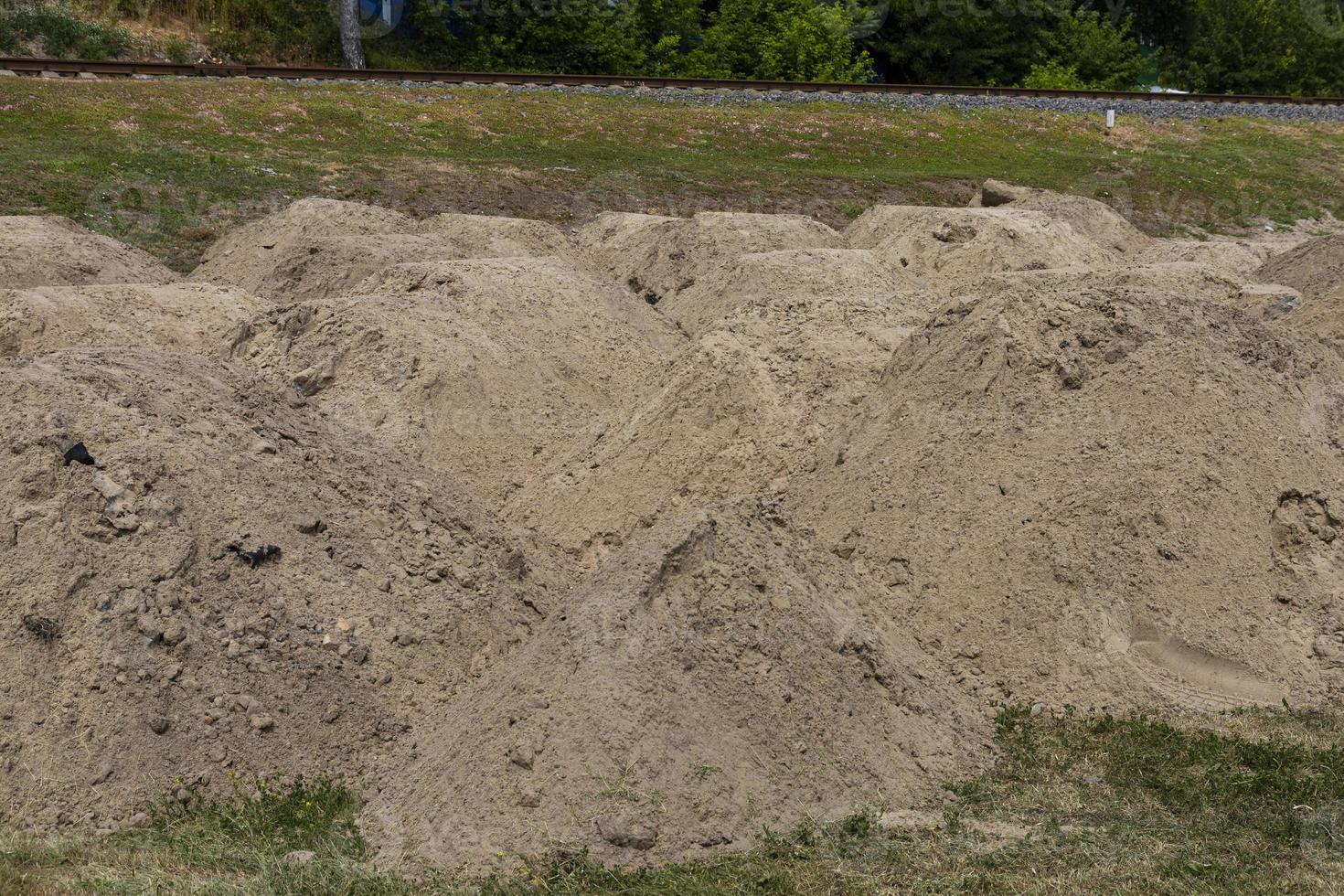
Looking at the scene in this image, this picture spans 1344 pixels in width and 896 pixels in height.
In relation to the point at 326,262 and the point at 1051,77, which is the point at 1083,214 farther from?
the point at 1051,77

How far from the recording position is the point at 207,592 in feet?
27.4

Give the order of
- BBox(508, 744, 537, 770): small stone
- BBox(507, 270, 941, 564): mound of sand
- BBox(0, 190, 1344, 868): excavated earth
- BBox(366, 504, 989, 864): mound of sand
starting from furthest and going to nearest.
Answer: BBox(507, 270, 941, 564): mound of sand
BBox(0, 190, 1344, 868): excavated earth
BBox(508, 744, 537, 770): small stone
BBox(366, 504, 989, 864): mound of sand

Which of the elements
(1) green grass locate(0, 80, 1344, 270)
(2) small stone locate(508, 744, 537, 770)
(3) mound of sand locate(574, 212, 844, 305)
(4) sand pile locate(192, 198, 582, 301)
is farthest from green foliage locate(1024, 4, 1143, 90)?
(2) small stone locate(508, 744, 537, 770)

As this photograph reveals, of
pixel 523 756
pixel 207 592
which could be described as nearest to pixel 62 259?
pixel 207 592

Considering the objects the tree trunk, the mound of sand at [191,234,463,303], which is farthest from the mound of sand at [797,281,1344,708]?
the tree trunk

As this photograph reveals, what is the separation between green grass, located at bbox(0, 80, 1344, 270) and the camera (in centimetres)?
2272

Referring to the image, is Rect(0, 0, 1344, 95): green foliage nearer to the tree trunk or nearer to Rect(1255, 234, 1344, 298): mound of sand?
the tree trunk

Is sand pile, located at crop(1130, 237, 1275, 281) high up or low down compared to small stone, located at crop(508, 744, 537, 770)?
up

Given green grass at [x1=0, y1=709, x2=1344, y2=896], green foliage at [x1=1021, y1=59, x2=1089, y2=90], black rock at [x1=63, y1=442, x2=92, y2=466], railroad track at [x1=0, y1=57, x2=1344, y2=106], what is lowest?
green grass at [x1=0, y1=709, x2=1344, y2=896]

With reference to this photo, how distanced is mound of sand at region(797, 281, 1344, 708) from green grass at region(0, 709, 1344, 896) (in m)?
1.10

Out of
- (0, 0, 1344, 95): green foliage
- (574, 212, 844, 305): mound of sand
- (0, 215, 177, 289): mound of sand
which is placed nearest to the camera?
(0, 215, 177, 289): mound of sand

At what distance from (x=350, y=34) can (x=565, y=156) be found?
1107 cm

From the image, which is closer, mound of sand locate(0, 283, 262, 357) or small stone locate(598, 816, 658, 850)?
small stone locate(598, 816, 658, 850)

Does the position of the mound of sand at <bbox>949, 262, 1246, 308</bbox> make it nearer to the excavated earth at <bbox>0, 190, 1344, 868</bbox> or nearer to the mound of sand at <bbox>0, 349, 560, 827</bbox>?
the excavated earth at <bbox>0, 190, 1344, 868</bbox>
